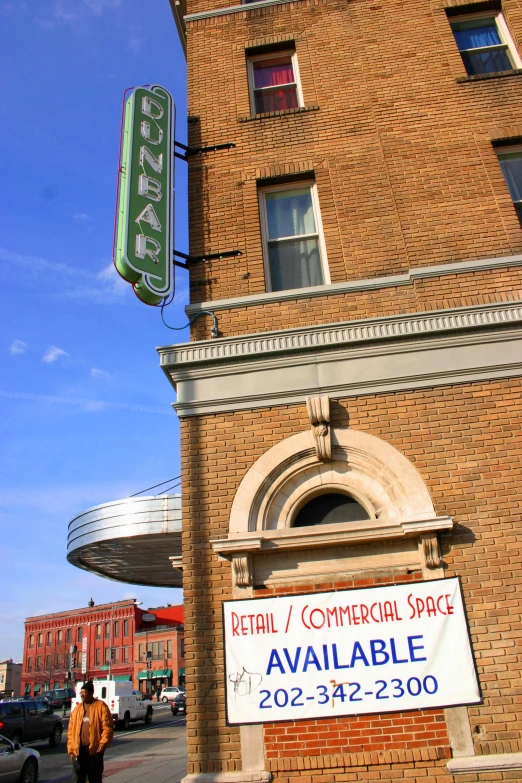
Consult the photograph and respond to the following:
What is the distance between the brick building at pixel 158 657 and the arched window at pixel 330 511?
2657 inches

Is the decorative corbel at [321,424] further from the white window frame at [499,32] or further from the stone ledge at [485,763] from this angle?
the white window frame at [499,32]

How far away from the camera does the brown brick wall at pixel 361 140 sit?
8312 millimetres

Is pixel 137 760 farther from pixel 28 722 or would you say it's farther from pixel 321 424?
pixel 321 424

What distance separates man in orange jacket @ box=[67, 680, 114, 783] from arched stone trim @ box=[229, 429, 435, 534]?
9.63 ft

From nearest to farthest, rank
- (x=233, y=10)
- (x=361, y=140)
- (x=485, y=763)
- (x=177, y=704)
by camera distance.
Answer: (x=485, y=763)
(x=361, y=140)
(x=233, y=10)
(x=177, y=704)

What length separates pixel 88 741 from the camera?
7234 millimetres

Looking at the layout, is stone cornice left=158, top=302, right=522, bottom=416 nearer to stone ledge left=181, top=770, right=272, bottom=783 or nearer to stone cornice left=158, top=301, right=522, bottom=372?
stone cornice left=158, top=301, right=522, bottom=372

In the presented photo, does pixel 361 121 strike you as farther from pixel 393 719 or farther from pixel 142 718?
pixel 142 718

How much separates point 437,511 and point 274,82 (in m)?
7.76

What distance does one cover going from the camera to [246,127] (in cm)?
950

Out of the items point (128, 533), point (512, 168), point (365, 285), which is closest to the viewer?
point (365, 285)

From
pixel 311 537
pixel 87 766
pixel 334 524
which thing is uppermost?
pixel 334 524

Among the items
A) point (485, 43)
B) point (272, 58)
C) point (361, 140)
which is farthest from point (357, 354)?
point (485, 43)

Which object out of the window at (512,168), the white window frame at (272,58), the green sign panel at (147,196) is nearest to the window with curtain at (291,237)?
the green sign panel at (147,196)
